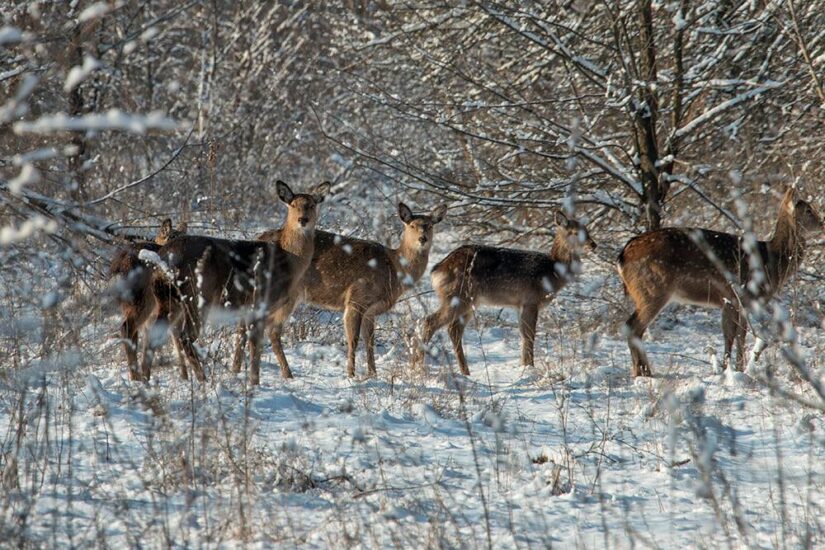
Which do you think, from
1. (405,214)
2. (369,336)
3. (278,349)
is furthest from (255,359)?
(405,214)

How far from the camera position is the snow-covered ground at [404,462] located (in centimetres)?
406

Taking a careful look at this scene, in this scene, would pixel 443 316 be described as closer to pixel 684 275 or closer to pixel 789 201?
pixel 684 275

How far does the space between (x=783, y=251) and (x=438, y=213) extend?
11.0 feet

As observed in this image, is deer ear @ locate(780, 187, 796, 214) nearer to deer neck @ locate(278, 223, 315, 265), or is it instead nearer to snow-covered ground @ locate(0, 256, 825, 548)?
snow-covered ground @ locate(0, 256, 825, 548)

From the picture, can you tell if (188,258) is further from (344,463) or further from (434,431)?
(344,463)

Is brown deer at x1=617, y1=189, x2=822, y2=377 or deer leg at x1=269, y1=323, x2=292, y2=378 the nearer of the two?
deer leg at x1=269, y1=323, x2=292, y2=378

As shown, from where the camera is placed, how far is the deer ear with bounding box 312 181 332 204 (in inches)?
368

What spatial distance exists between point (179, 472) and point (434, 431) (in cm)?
182

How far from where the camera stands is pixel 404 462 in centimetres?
516

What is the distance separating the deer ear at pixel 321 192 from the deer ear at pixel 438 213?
1066 mm

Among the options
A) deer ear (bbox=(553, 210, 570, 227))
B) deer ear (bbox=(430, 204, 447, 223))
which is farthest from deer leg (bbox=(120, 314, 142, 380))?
deer ear (bbox=(553, 210, 570, 227))

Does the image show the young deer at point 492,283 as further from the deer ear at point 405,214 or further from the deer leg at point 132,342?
the deer leg at point 132,342

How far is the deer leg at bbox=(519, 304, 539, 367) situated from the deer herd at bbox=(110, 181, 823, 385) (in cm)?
1

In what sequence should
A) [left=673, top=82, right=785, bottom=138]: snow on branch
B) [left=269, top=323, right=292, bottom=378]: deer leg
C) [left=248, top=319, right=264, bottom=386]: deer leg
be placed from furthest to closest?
[left=673, top=82, right=785, bottom=138]: snow on branch
[left=269, top=323, right=292, bottom=378]: deer leg
[left=248, top=319, right=264, bottom=386]: deer leg
